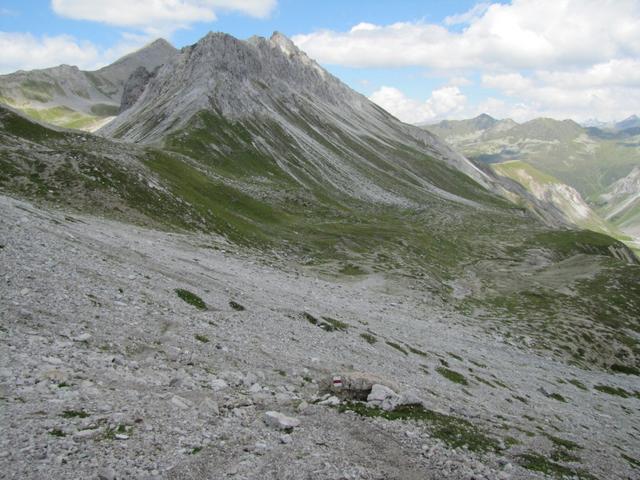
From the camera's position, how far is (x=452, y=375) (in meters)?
34.5

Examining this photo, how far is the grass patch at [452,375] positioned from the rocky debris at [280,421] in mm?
18912

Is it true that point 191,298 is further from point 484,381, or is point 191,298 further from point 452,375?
point 484,381

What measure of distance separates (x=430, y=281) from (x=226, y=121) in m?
101

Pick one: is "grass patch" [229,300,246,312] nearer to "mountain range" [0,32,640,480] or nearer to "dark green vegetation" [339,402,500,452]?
"mountain range" [0,32,640,480]

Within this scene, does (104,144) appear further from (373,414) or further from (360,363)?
(373,414)

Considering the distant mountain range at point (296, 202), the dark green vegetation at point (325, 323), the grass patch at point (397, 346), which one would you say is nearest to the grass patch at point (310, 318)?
the dark green vegetation at point (325, 323)

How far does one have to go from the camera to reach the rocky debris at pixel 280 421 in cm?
1733

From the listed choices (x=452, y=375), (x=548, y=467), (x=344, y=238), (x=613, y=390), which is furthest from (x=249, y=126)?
(x=548, y=467)

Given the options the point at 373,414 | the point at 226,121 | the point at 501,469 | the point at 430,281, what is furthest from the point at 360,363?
the point at 226,121

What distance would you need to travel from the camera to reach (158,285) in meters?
30.2

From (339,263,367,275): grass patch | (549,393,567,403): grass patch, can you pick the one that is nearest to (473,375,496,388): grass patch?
(549,393,567,403): grass patch

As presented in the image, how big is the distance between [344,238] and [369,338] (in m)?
45.7

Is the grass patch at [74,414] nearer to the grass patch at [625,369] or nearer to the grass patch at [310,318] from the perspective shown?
the grass patch at [310,318]

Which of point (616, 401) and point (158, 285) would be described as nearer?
point (158, 285)
